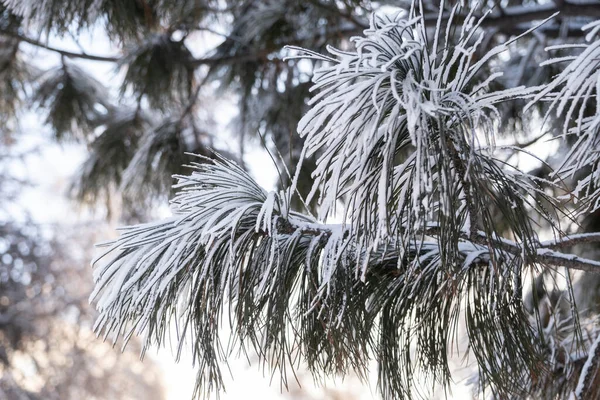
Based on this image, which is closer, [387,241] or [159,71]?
[387,241]

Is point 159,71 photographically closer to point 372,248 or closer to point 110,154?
point 110,154

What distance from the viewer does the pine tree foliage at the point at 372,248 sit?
2.10 ft

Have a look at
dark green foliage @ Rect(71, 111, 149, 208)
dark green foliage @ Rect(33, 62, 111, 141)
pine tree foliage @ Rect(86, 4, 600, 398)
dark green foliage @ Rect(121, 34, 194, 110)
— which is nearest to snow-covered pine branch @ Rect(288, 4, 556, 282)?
pine tree foliage @ Rect(86, 4, 600, 398)

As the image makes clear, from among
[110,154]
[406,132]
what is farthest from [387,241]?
[110,154]

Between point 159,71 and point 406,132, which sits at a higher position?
point 159,71

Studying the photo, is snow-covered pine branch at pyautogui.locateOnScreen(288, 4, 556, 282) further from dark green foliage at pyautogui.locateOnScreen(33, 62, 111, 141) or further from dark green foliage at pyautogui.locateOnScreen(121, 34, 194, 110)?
dark green foliage at pyautogui.locateOnScreen(33, 62, 111, 141)

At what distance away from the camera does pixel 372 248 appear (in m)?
0.83

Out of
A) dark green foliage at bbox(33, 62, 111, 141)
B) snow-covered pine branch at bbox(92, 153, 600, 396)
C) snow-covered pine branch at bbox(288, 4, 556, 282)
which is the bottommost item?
snow-covered pine branch at bbox(92, 153, 600, 396)

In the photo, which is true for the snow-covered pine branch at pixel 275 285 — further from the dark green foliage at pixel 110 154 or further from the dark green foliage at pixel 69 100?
the dark green foliage at pixel 69 100

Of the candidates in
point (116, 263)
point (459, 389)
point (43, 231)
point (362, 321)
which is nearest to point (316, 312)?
point (362, 321)

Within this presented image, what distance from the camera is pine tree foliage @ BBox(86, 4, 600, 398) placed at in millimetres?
641

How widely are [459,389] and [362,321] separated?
20.9 inches

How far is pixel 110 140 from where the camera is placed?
238cm

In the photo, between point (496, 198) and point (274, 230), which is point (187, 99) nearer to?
point (274, 230)
